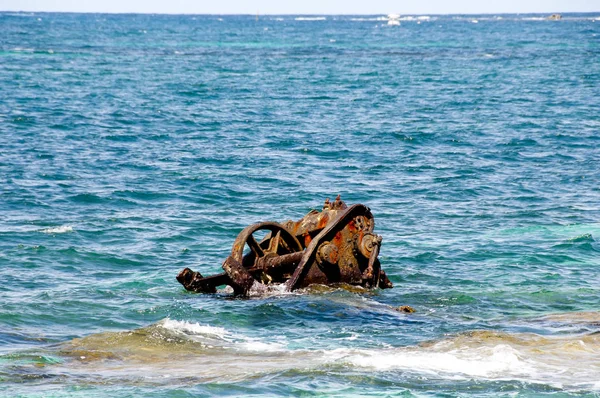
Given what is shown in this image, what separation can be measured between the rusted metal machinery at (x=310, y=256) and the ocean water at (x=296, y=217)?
0.27 metres

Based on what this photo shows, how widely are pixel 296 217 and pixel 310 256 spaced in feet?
24.8

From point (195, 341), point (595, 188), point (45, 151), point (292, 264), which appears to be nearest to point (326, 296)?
point (292, 264)

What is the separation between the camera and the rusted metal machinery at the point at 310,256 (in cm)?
1472

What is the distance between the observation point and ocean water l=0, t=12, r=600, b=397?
11484mm

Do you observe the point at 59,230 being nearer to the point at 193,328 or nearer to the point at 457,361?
the point at 193,328

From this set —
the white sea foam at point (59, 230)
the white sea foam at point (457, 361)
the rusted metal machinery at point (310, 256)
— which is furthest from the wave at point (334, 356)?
the white sea foam at point (59, 230)

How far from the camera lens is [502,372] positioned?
11.3 metres

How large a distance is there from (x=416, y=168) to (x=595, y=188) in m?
5.86

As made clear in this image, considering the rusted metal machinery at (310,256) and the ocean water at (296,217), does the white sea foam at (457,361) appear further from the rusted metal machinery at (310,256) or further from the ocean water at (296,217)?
the rusted metal machinery at (310,256)

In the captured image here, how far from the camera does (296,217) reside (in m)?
22.3

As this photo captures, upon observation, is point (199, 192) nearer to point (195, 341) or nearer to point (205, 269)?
point (205, 269)

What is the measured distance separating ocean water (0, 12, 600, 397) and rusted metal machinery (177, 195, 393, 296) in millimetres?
270

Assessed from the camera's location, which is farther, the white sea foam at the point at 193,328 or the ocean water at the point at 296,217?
the white sea foam at the point at 193,328

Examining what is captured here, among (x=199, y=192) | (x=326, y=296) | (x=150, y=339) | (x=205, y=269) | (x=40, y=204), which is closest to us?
(x=150, y=339)
